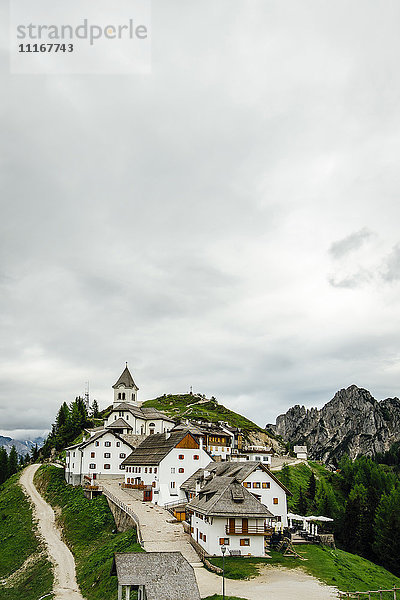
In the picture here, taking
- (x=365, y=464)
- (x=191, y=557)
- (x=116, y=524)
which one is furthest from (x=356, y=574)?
(x=365, y=464)

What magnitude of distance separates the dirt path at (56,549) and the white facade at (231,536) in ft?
39.4

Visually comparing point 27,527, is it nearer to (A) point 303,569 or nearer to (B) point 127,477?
(B) point 127,477

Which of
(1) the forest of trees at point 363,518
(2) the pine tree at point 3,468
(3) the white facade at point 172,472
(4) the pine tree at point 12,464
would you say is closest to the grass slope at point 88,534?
(3) the white facade at point 172,472

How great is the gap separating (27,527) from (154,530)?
80.5 feet

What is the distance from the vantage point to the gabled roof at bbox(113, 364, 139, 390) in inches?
5477

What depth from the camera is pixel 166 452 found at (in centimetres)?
7238

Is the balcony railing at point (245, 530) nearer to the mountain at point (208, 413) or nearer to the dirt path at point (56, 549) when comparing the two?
the dirt path at point (56, 549)

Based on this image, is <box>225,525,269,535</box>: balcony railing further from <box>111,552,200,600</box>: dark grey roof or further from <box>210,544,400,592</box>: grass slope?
<box>111,552,200,600</box>: dark grey roof

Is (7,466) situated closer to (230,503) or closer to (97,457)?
(97,457)

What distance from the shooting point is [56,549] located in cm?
5769

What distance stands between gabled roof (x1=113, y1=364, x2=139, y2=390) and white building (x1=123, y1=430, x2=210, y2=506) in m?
61.5

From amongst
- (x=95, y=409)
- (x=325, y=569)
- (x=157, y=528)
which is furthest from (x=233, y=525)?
(x=95, y=409)

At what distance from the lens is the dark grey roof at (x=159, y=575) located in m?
28.5

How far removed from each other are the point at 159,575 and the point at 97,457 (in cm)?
5806
